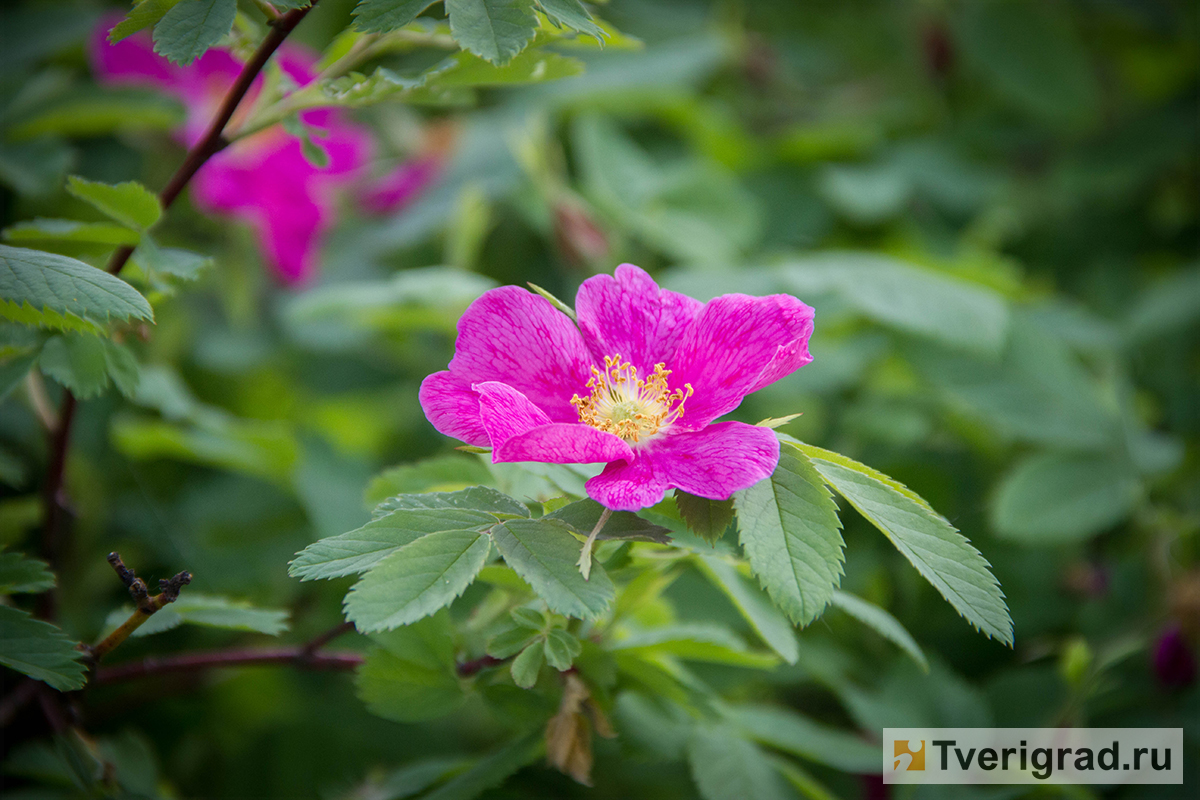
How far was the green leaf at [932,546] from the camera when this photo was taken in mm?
462

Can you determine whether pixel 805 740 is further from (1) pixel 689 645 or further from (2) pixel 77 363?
(2) pixel 77 363

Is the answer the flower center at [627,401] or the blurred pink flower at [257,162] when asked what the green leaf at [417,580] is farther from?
the blurred pink flower at [257,162]

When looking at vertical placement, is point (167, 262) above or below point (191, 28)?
below

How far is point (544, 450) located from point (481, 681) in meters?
0.22

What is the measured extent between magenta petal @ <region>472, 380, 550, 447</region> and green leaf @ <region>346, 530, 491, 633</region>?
6cm

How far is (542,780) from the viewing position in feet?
2.98

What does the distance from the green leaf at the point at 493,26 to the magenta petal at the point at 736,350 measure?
0.66 ft

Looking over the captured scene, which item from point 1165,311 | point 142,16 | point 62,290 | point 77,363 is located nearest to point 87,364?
point 77,363

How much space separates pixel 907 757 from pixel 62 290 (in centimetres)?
81

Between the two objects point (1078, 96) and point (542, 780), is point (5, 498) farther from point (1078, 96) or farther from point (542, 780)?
point (1078, 96)

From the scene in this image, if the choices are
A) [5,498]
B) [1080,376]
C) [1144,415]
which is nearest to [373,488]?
[5,498]

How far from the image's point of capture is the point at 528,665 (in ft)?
1.68

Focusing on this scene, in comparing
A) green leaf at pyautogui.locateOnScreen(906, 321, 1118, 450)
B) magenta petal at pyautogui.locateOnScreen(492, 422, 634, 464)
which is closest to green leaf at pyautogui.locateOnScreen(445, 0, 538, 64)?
magenta petal at pyautogui.locateOnScreen(492, 422, 634, 464)

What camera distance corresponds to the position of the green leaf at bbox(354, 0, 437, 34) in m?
0.52
